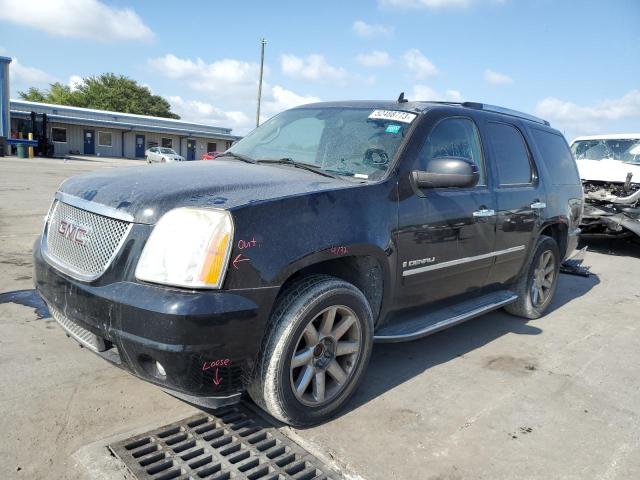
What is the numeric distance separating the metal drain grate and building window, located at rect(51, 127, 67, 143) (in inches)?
1846

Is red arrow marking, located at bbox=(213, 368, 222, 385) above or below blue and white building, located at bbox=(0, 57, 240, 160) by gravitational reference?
below

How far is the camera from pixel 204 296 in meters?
2.29

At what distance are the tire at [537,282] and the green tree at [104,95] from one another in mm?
65921

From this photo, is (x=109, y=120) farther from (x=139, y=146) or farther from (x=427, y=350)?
(x=427, y=350)

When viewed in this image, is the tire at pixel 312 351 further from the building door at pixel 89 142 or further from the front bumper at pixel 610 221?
the building door at pixel 89 142

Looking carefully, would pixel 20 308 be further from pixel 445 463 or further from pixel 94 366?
pixel 445 463

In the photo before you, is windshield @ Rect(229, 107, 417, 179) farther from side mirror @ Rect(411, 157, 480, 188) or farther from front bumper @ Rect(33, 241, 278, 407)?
front bumper @ Rect(33, 241, 278, 407)

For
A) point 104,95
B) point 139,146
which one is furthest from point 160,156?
point 104,95

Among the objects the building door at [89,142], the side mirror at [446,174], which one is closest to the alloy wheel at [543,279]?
the side mirror at [446,174]

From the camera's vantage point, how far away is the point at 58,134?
143 feet

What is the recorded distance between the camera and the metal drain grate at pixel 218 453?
2.45 m

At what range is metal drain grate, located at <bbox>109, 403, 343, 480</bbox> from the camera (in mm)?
2447

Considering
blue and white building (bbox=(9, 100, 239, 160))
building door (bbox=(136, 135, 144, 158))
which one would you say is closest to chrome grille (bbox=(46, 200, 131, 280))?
blue and white building (bbox=(9, 100, 239, 160))

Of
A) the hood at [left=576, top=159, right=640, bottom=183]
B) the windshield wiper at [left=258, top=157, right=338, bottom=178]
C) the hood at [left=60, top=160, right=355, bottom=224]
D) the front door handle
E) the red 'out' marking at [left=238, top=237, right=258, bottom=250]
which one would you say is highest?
the hood at [left=576, top=159, right=640, bottom=183]
